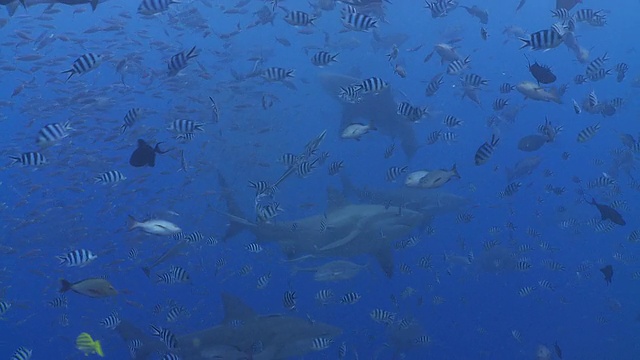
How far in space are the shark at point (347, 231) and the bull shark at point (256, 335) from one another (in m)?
2.74

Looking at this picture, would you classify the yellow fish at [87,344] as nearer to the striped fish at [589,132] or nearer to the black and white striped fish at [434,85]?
the black and white striped fish at [434,85]

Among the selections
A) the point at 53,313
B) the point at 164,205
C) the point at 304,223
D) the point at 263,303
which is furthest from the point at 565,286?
the point at 53,313

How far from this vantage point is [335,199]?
14305 millimetres

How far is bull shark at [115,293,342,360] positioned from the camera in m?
9.66

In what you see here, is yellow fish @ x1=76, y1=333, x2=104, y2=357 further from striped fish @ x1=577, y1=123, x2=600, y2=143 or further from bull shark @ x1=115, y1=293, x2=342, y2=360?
striped fish @ x1=577, y1=123, x2=600, y2=143

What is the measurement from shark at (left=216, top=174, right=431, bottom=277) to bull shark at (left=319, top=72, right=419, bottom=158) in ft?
23.0

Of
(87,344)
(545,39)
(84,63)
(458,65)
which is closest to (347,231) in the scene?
(458,65)

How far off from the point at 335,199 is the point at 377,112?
8.91 m

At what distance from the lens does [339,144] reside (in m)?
41.3

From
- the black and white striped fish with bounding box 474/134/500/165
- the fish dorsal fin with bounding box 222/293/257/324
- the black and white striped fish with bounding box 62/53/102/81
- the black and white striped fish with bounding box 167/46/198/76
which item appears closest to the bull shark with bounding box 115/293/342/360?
the fish dorsal fin with bounding box 222/293/257/324

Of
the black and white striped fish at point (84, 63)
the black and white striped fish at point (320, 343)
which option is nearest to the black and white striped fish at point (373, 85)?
the black and white striped fish at point (84, 63)

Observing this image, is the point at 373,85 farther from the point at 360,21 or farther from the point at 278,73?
the point at 278,73

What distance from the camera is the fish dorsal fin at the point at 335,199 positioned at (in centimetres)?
1420

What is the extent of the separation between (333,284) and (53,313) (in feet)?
75.6
